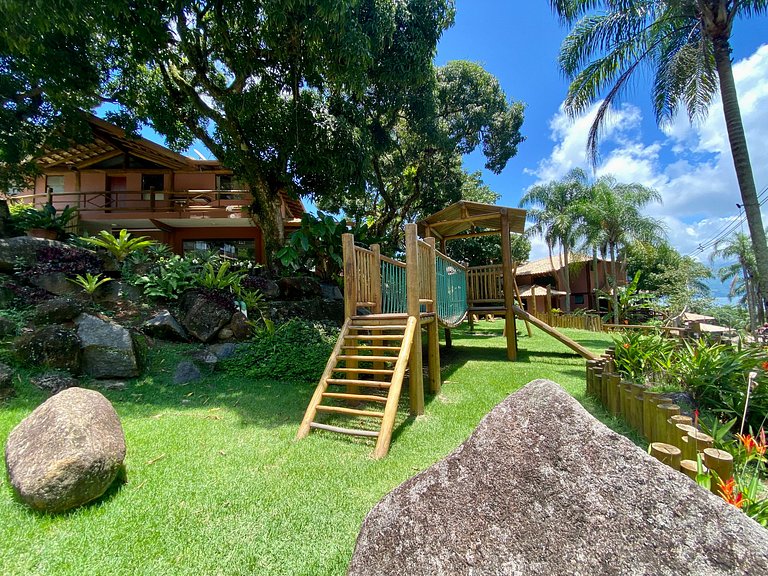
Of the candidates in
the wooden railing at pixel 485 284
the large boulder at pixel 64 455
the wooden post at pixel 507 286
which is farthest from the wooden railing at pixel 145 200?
the large boulder at pixel 64 455

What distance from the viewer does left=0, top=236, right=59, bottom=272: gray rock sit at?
7.44m

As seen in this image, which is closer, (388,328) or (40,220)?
(388,328)

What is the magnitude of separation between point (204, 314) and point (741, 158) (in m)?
11.0

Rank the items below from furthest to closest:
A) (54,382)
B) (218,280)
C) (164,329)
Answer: (218,280) < (164,329) < (54,382)

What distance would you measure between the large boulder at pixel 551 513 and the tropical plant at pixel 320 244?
913cm

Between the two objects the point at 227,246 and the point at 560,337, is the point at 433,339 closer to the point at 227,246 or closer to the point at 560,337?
the point at 560,337

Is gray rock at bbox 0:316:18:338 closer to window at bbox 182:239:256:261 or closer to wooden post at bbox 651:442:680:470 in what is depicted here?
wooden post at bbox 651:442:680:470

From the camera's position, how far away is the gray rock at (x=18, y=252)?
293 inches

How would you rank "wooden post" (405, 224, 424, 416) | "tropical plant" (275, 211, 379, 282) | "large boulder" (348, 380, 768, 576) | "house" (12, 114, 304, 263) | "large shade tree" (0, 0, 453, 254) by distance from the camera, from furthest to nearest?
"house" (12, 114, 304, 263)
"tropical plant" (275, 211, 379, 282)
"large shade tree" (0, 0, 453, 254)
"wooden post" (405, 224, 424, 416)
"large boulder" (348, 380, 768, 576)

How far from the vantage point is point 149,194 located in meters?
15.3

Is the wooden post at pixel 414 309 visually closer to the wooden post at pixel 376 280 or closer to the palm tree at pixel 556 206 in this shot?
the wooden post at pixel 376 280

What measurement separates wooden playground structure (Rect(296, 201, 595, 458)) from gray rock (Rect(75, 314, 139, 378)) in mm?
3363

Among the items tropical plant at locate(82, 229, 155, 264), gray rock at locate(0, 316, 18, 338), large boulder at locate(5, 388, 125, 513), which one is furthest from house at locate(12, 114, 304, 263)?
large boulder at locate(5, 388, 125, 513)

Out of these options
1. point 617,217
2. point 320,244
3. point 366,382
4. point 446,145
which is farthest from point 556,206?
point 366,382
